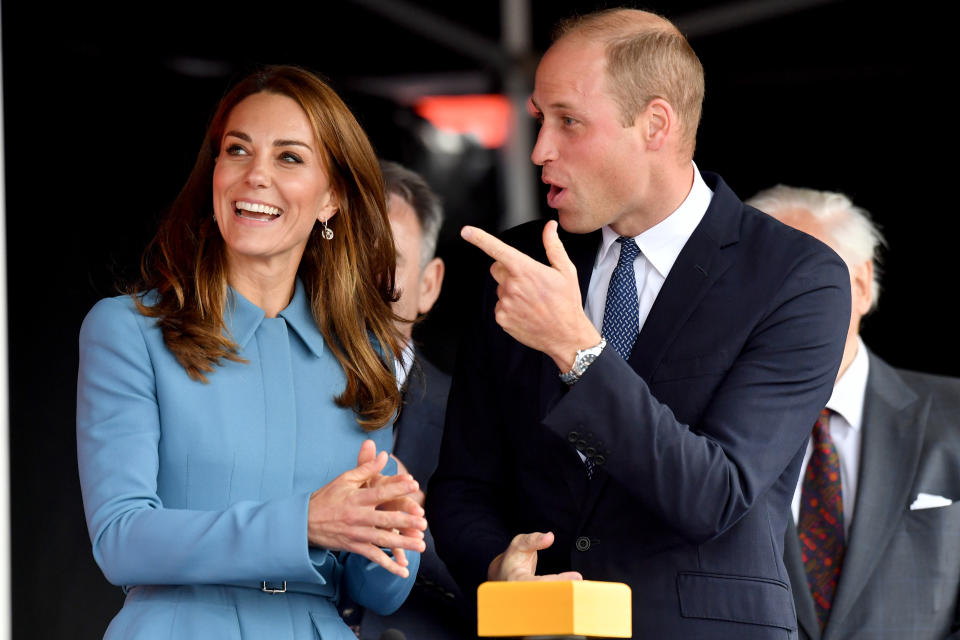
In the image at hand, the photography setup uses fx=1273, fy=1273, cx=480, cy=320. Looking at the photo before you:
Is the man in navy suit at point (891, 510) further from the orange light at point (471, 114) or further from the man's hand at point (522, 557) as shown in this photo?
the orange light at point (471, 114)

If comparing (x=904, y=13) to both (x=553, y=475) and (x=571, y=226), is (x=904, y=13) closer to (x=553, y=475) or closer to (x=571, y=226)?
(x=571, y=226)

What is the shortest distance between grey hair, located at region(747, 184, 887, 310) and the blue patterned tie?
3.93 feet

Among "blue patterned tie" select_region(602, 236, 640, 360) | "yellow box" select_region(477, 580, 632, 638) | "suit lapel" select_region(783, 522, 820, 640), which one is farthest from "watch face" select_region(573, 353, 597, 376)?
"suit lapel" select_region(783, 522, 820, 640)

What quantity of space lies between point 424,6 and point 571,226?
2.50 m

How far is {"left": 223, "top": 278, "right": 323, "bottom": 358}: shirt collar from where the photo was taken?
2371mm

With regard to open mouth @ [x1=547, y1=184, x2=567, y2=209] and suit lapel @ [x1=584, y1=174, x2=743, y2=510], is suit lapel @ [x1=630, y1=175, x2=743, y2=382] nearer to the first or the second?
suit lapel @ [x1=584, y1=174, x2=743, y2=510]

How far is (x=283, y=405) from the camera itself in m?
2.34

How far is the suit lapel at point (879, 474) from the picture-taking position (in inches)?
122

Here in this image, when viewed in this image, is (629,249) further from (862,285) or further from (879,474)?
(862,285)

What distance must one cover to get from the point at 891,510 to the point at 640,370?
115 cm

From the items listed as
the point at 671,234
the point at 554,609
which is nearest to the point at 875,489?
the point at 671,234

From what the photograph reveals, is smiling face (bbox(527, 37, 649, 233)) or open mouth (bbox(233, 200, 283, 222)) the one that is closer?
Answer: open mouth (bbox(233, 200, 283, 222))

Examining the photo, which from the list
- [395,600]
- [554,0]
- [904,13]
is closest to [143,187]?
[554,0]

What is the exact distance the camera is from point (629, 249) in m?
2.57
